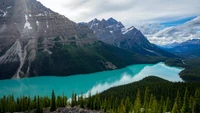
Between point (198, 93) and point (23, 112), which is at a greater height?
point (198, 93)

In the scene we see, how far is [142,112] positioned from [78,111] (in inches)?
815

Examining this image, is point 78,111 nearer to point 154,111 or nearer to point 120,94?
point 154,111

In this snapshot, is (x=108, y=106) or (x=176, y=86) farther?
(x=176, y=86)

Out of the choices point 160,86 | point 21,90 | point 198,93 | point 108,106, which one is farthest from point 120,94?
point 21,90

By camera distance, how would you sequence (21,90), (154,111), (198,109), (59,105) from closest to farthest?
(154,111)
(198,109)
(59,105)
(21,90)

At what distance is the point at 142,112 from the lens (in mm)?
80750

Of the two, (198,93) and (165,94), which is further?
(165,94)

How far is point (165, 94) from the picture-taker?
127 m

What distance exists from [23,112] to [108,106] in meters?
30.5

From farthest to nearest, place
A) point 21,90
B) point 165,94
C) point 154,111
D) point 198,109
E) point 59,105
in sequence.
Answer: point 21,90 < point 165,94 < point 59,105 < point 198,109 < point 154,111

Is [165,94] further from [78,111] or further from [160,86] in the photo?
[78,111]

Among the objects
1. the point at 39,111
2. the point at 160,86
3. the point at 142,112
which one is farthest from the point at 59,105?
the point at 160,86

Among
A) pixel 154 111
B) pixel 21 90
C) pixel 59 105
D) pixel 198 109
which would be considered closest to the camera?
pixel 154 111

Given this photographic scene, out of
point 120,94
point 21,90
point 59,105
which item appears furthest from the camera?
point 21,90
